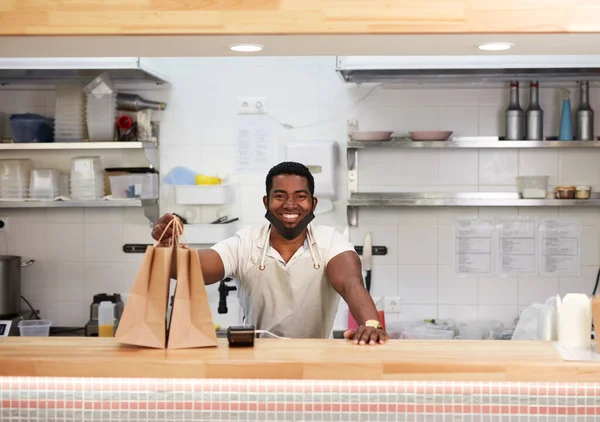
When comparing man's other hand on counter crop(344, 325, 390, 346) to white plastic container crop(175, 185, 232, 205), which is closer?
man's other hand on counter crop(344, 325, 390, 346)

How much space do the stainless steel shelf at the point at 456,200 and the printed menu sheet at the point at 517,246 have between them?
0.19m

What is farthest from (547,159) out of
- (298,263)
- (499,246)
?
(298,263)

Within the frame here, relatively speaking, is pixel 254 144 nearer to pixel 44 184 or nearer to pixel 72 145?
pixel 72 145

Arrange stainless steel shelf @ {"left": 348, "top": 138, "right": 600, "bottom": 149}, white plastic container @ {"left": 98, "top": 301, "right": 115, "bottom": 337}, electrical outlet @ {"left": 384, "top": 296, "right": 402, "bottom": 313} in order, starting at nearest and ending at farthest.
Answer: stainless steel shelf @ {"left": 348, "top": 138, "right": 600, "bottom": 149}
white plastic container @ {"left": 98, "top": 301, "right": 115, "bottom": 337}
electrical outlet @ {"left": 384, "top": 296, "right": 402, "bottom": 313}

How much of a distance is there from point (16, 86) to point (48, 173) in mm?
625

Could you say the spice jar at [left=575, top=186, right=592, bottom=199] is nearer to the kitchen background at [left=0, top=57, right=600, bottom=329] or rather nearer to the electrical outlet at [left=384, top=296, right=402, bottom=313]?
the kitchen background at [left=0, top=57, right=600, bottom=329]

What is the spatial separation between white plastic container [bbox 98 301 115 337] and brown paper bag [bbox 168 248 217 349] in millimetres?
2576

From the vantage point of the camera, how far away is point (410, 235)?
16.8ft

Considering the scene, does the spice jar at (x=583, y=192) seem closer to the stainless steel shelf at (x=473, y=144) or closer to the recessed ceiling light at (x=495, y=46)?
the stainless steel shelf at (x=473, y=144)

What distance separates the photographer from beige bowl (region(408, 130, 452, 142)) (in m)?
4.79

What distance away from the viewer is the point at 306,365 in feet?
7.38

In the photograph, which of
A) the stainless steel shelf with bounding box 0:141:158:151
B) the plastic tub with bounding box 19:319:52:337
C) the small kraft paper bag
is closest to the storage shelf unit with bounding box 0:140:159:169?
the stainless steel shelf with bounding box 0:141:158:151

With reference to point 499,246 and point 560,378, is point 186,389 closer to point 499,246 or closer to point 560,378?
point 560,378

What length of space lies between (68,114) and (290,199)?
2278mm
